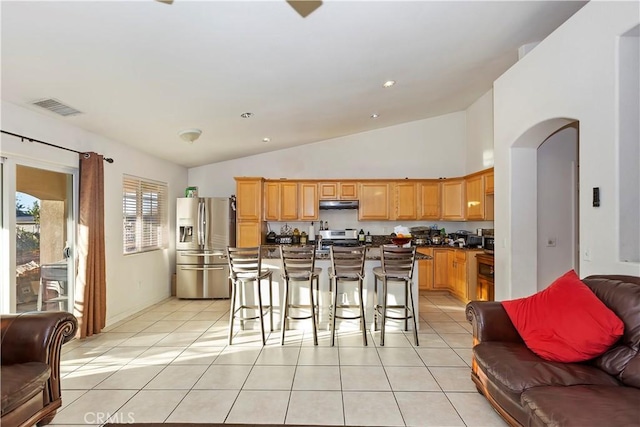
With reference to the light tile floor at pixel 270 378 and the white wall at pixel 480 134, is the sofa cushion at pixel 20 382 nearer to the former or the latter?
the light tile floor at pixel 270 378

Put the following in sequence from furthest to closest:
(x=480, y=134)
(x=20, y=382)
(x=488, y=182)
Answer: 1. (x=480, y=134)
2. (x=488, y=182)
3. (x=20, y=382)

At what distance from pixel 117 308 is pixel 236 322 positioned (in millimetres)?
1700

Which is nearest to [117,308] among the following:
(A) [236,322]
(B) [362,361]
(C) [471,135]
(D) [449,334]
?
(A) [236,322]

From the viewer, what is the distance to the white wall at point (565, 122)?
2.46 meters

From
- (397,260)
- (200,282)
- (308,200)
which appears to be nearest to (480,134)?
(308,200)

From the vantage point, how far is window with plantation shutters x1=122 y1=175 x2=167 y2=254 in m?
4.94

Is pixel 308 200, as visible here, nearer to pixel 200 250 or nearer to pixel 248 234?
pixel 248 234

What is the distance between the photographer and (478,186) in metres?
5.62

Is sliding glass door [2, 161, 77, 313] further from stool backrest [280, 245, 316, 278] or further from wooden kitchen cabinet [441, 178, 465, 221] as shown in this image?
wooden kitchen cabinet [441, 178, 465, 221]

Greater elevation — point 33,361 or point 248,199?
point 248,199

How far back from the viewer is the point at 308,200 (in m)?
6.52

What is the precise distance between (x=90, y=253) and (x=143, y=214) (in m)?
1.62

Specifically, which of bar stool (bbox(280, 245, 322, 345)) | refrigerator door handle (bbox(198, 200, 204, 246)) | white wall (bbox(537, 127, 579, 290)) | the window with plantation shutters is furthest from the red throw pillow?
the window with plantation shutters

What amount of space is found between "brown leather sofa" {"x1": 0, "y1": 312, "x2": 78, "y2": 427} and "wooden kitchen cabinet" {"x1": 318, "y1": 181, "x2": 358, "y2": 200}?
185 inches
